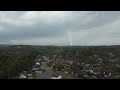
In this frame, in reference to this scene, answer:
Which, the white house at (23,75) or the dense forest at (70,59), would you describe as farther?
the dense forest at (70,59)

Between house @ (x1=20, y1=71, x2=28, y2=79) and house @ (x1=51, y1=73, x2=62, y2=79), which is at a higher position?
house @ (x1=20, y1=71, x2=28, y2=79)

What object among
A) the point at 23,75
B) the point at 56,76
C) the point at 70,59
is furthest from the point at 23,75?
the point at 70,59

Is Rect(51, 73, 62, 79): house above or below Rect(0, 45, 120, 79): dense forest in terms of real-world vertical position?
below

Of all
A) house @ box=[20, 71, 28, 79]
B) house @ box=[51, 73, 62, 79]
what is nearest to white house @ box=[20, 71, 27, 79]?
house @ box=[20, 71, 28, 79]

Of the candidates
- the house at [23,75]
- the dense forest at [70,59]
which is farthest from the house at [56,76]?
the house at [23,75]

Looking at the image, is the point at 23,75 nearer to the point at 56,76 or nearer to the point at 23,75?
the point at 23,75

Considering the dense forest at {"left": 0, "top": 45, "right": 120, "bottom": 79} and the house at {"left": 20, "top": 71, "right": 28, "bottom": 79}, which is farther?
the dense forest at {"left": 0, "top": 45, "right": 120, "bottom": 79}

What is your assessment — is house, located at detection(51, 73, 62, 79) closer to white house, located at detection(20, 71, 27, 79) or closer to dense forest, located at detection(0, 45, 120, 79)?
dense forest, located at detection(0, 45, 120, 79)

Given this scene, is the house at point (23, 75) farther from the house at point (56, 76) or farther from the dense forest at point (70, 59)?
the house at point (56, 76)
